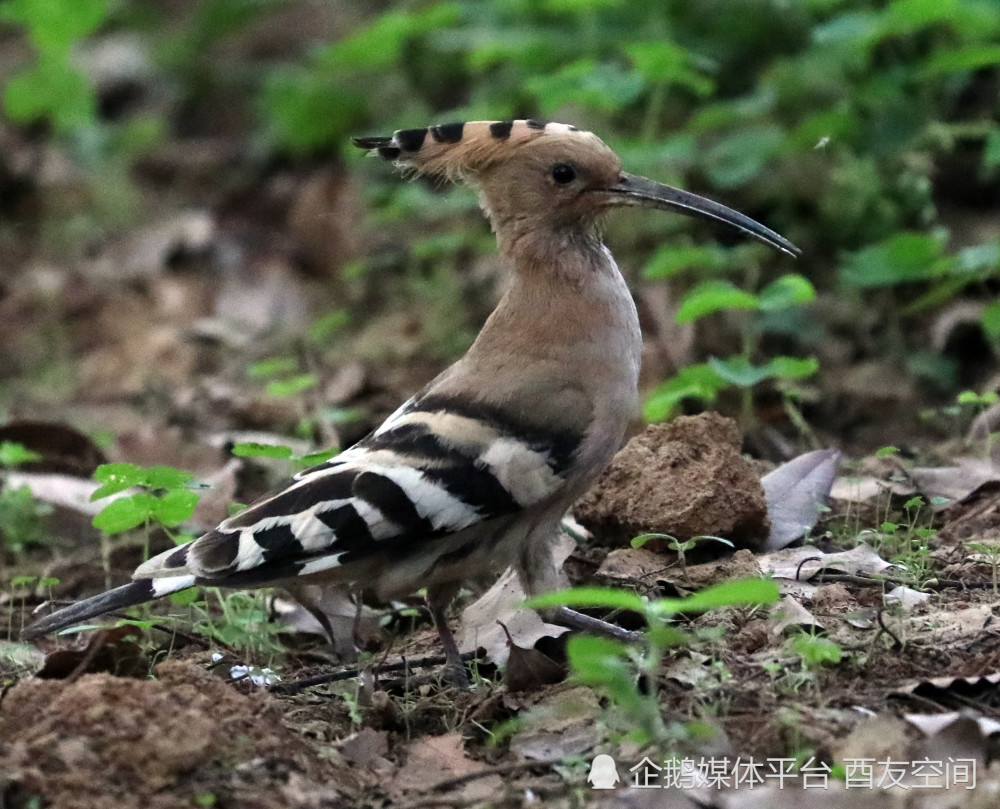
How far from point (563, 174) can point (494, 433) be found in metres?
0.78

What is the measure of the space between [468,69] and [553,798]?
6.23 metres

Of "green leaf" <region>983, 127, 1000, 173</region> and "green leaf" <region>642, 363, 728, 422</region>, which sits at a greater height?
"green leaf" <region>983, 127, 1000, 173</region>

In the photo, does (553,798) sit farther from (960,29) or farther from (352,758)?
(960,29)

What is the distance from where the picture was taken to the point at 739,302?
468 cm

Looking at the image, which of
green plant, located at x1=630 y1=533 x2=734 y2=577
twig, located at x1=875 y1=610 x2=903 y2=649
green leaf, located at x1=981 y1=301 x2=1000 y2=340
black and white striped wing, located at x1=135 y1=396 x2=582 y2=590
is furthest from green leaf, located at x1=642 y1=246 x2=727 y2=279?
twig, located at x1=875 y1=610 x2=903 y2=649

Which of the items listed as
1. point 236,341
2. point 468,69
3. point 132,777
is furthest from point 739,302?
point 468,69

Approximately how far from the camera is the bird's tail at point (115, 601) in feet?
10.7

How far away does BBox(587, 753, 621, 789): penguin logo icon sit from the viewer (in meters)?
2.69

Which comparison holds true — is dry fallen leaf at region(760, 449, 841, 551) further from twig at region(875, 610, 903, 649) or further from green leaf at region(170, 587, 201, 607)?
green leaf at region(170, 587, 201, 607)

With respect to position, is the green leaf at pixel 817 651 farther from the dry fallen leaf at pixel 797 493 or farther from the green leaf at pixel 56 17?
the green leaf at pixel 56 17

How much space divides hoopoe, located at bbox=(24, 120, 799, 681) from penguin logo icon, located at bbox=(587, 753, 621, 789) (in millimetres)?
693

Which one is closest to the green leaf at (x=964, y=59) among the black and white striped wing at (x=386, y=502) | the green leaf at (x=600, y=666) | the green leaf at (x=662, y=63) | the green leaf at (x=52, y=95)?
the green leaf at (x=662, y=63)

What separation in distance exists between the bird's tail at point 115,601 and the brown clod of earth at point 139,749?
0.41m

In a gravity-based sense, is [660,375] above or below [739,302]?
below
